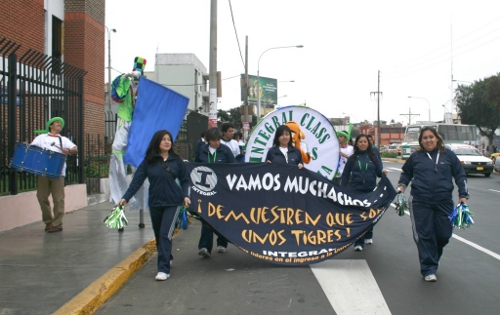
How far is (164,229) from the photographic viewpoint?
595 centimetres

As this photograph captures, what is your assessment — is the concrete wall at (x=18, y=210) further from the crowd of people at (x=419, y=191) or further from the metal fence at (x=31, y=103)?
the crowd of people at (x=419, y=191)

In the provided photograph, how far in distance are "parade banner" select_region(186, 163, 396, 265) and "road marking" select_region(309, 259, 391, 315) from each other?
260mm

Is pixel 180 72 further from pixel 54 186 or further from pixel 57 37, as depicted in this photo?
pixel 54 186

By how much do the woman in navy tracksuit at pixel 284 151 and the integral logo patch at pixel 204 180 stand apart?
814mm

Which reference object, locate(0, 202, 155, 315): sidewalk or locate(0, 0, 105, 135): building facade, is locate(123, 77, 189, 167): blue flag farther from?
locate(0, 0, 105, 135): building facade

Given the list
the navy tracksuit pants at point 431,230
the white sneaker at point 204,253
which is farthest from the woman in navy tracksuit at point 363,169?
the white sneaker at point 204,253

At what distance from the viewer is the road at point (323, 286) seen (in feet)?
16.6

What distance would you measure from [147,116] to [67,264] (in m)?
2.61

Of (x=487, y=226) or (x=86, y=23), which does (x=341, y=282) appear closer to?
(x=487, y=226)

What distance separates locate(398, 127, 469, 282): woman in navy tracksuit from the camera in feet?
19.6

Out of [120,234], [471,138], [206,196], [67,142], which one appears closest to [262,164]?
[206,196]

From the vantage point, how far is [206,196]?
6.55 m

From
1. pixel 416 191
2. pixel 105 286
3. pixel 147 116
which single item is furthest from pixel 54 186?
pixel 416 191

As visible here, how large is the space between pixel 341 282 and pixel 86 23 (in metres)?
15.4
